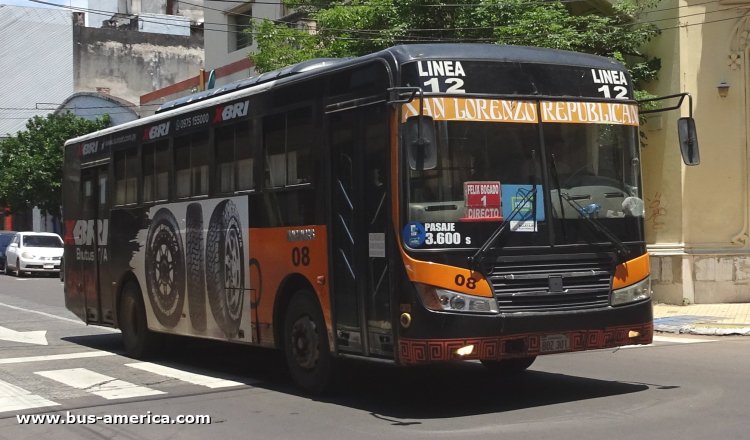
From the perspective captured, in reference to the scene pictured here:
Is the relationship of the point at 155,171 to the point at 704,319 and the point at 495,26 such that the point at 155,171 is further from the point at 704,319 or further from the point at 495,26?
the point at 704,319

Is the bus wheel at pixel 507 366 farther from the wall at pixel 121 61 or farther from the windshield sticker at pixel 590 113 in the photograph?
the wall at pixel 121 61

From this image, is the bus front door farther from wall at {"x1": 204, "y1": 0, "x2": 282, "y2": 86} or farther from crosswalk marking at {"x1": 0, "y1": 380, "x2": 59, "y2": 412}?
wall at {"x1": 204, "y1": 0, "x2": 282, "y2": 86}

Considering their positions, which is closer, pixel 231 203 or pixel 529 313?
pixel 529 313

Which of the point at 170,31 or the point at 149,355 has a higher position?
the point at 170,31

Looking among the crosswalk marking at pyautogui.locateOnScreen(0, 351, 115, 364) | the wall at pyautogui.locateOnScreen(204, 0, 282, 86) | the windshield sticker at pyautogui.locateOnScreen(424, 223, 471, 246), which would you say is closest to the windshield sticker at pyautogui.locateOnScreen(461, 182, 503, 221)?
the windshield sticker at pyautogui.locateOnScreen(424, 223, 471, 246)

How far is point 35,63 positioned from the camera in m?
55.2

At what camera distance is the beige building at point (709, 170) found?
18875 mm

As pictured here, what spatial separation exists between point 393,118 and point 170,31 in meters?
51.5

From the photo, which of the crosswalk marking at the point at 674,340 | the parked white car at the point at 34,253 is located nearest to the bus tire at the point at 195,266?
the crosswalk marking at the point at 674,340

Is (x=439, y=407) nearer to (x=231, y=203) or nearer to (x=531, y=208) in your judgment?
(x=531, y=208)

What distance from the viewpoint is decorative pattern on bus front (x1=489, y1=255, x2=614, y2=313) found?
832cm

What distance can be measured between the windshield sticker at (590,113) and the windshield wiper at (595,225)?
0.70 m

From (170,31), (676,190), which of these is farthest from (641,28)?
(170,31)

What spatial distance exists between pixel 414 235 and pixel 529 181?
3.93ft
